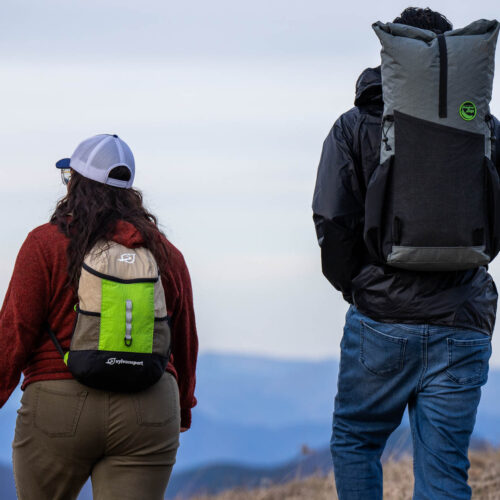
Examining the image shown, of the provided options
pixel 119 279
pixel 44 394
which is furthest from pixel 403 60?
pixel 44 394

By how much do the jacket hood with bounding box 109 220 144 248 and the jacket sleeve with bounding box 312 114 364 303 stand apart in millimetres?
784

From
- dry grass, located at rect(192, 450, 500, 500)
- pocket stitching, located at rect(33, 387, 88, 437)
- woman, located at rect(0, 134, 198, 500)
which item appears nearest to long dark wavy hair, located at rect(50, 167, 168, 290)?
woman, located at rect(0, 134, 198, 500)

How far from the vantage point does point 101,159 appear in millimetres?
3256

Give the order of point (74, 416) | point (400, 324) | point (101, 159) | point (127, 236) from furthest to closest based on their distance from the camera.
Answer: point (400, 324), point (101, 159), point (127, 236), point (74, 416)

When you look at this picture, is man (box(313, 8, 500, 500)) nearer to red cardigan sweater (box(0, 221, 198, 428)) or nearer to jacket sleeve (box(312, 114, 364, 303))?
jacket sleeve (box(312, 114, 364, 303))

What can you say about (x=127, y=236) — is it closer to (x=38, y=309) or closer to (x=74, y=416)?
(x=38, y=309)

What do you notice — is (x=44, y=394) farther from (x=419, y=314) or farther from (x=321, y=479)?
(x=321, y=479)

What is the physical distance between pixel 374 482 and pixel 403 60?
5.55 feet

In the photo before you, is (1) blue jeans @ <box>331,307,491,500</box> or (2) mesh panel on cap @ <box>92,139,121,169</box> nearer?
(2) mesh panel on cap @ <box>92,139,121,169</box>

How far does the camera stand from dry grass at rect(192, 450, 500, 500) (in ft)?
18.6

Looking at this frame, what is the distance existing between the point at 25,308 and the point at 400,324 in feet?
4.64

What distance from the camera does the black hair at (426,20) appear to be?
3.65 meters

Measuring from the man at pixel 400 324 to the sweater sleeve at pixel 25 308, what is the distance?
3.68ft

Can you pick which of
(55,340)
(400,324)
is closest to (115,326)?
(55,340)
